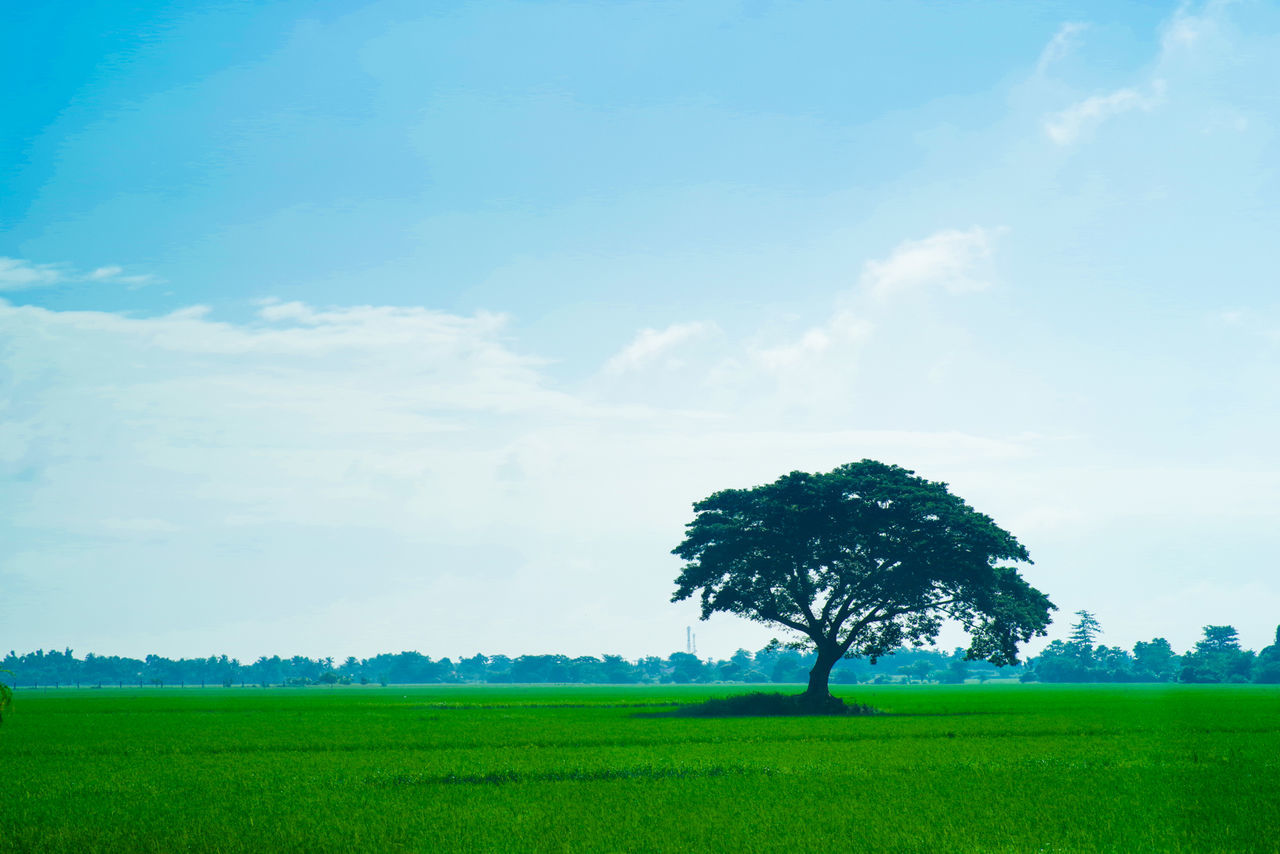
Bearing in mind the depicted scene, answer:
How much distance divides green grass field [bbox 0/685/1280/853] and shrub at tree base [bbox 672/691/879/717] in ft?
42.1

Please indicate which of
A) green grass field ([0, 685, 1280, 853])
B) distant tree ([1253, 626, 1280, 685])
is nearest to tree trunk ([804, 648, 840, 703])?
green grass field ([0, 685, 1280, 853])

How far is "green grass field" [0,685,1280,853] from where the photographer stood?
1620cm

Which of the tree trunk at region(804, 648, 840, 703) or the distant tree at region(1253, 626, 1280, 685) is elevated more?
the tree trunk at region(804, 648, 840, 703)

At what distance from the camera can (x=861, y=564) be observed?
182 ft

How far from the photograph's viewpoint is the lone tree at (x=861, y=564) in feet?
174

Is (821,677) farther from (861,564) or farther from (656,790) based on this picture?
(656,790)

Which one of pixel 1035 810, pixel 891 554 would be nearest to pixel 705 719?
pixel 891 554

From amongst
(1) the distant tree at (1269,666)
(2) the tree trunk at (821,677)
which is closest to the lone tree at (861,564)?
(2) the tree trunk at (821,677)

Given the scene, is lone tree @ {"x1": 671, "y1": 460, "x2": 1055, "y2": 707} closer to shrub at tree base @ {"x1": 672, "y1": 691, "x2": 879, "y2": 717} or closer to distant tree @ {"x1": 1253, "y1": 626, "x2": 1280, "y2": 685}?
shrub at tree base @ {"x1": 672, "y1": 691, "x2": 879, "y2": 717}

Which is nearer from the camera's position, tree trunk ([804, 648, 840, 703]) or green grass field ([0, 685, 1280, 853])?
green grass field ([0, 685, 1280, 853])

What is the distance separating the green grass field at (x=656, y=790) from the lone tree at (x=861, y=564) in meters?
15.2

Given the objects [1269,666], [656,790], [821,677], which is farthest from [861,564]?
[1269,666]

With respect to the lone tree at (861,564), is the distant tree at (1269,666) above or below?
below

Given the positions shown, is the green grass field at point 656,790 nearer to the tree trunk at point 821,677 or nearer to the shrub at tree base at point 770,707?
the shrub at tree base at point 770,707
